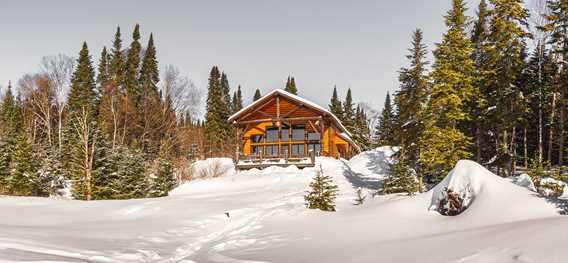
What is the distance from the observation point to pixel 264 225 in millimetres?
11023

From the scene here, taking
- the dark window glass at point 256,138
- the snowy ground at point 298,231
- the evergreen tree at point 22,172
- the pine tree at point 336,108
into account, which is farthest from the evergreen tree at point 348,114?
the snowy ground at point 298,231

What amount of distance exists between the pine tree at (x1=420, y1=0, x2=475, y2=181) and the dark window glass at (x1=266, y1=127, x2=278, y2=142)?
15.3m

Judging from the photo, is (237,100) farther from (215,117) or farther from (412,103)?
(412,103)

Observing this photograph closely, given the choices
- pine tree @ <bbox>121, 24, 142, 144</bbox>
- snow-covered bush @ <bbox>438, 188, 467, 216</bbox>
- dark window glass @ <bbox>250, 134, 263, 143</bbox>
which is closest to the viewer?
snow-covered bush @ <bbox>438, 188, 467, 216</bbox>

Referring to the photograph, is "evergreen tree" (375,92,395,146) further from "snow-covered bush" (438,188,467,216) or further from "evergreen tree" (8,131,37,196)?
"evergreen tree" (8,131,37,196)

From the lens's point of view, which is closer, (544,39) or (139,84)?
(544,39)

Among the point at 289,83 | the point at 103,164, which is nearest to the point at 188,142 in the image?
the point at 103,164

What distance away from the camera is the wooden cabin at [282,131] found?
28734 millimetres

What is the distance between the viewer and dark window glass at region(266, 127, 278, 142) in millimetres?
33562

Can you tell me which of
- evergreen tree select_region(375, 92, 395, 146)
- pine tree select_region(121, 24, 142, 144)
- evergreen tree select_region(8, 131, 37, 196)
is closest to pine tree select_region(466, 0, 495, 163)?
evergreen tree select_region(375, 92, 395, 146)

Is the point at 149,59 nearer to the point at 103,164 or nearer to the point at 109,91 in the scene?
the point at 109,91

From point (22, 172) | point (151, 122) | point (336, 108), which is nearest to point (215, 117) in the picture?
point (151, 122)

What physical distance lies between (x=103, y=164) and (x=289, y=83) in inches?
2017

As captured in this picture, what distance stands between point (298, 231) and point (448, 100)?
14457 mm
